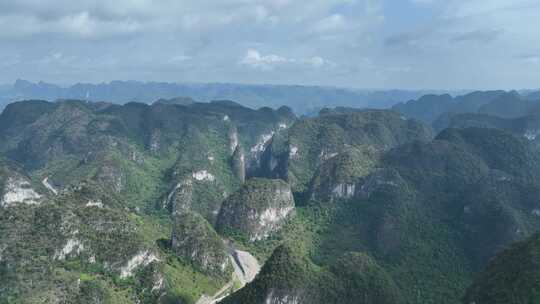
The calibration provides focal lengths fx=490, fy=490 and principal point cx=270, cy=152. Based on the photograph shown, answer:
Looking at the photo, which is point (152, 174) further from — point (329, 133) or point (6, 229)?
point (6, 229)

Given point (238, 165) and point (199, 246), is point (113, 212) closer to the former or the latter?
point (199, 246)

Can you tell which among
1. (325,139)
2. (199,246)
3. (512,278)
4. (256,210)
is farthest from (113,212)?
(325,139)

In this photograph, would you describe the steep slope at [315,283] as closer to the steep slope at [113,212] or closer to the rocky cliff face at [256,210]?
the steep slope at [113,212]

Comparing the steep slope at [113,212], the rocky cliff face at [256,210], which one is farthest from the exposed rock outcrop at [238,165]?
the rocky cliff face at [256,210]

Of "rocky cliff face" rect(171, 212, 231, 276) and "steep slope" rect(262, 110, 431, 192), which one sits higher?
"steep slope" rect(262, 110, 431, 192)

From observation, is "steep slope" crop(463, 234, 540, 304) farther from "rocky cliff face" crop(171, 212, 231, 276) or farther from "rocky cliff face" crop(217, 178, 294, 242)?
"rocky cliff face" crop(217, 178, 294, 242)

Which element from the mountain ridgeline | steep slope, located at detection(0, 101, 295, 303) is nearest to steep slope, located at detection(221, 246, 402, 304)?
the mountain ridgeline
